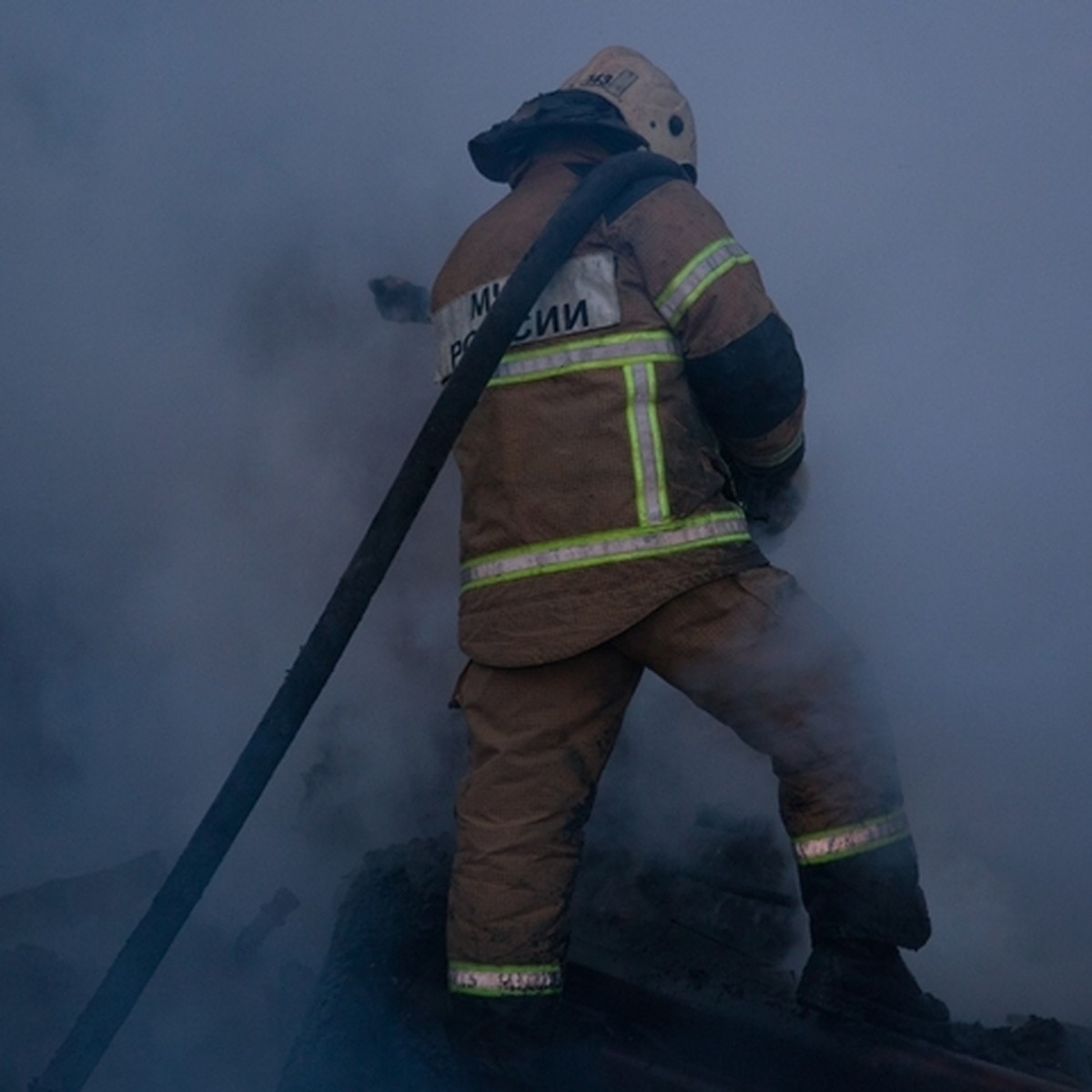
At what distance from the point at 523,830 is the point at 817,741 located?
23.8 inches

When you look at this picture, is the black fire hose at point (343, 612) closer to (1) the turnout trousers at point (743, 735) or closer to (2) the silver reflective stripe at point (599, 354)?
(2) the silver reflective stripe at point (599, 354)

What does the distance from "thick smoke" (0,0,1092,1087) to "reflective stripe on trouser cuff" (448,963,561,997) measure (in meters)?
1.30

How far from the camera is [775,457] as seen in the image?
2.75 metres

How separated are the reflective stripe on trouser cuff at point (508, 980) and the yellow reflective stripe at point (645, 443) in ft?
2.96

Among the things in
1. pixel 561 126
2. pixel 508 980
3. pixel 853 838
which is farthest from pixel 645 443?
pixel 508 980

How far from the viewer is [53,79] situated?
3865 mm

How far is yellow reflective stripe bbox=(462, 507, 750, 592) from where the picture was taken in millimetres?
2568

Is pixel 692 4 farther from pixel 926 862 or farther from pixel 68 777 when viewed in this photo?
pixel 68 777

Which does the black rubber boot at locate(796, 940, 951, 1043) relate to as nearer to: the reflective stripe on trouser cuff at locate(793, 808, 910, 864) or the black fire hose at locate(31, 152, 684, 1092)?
the reflective stripe on trouser cuff at locate(793, 808, 910, 864)

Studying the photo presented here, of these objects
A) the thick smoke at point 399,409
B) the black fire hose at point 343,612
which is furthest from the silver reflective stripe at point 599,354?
the thick smoke at point 399,409

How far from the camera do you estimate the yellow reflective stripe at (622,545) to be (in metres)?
2.57

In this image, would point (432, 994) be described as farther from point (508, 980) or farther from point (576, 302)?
point (576, 302)

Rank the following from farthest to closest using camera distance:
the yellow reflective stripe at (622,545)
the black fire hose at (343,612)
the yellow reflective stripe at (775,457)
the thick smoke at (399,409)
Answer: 1. the thick smoke at (399,409)
2. the yellow reflective stripe at (775,457)
3. the yellow reflective stripe at (622,545)
4. the black fire hose at (343,612)

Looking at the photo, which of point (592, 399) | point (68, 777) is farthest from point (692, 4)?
point (68, 777)
